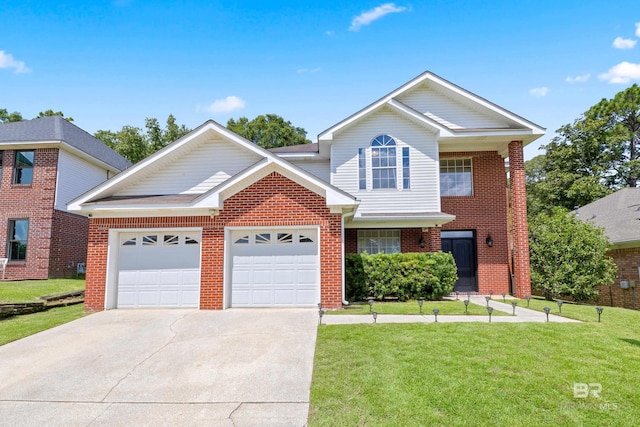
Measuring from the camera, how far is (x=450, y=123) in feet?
47.1

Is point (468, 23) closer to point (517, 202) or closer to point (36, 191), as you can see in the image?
point (517, 202)

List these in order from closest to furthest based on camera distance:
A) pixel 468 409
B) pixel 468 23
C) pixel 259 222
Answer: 1. pixel 468 409
2. pixel 259 222
3. pixel 468 23

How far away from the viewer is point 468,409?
4.05m

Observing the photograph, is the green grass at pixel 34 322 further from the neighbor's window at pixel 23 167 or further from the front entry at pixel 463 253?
the front entry at pixel 463 253

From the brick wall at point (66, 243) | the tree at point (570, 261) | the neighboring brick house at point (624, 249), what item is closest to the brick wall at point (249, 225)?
the brick wall at point (66, 243)

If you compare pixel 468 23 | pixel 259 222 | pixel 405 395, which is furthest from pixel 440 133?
pixel 405 395

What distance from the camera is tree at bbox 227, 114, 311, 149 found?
41500mm

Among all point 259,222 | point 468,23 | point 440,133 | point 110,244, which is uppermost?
point 468,23

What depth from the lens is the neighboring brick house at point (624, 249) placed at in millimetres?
13898

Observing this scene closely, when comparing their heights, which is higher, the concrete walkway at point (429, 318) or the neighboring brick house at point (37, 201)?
the neighboring brick house at point (37, 201)

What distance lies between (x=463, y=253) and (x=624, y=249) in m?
6.68

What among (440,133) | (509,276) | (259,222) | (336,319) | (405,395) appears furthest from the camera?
(509,276)

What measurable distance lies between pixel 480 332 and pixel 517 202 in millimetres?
8448

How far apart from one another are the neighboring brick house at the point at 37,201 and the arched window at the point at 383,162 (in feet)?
45.9
